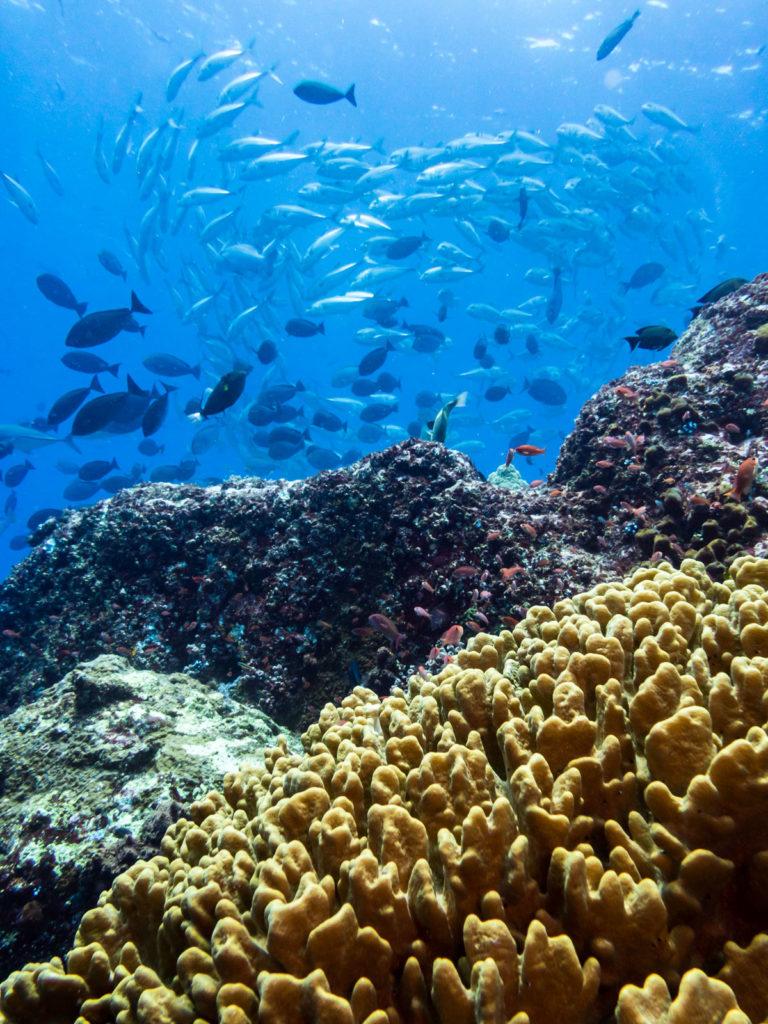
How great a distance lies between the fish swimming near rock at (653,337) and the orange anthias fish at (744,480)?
2.93 m

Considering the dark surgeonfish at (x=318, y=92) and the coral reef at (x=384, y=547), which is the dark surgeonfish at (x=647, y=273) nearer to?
the dark surgeonfish at (x=318, y=92)

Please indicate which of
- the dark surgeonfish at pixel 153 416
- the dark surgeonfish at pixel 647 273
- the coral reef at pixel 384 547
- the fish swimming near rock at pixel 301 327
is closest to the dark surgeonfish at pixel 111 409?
the dark surgeonfish at pixel 153 416

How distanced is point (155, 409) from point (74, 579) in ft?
13.7

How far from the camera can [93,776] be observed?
3.24 metres

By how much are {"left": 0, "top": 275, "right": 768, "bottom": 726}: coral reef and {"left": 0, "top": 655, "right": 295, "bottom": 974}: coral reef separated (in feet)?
2.52

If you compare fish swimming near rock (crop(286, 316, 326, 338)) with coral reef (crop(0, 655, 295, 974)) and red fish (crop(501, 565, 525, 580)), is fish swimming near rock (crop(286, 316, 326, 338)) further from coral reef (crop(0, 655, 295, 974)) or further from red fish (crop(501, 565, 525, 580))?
coral reef (crop(0, 655, 295, 974))

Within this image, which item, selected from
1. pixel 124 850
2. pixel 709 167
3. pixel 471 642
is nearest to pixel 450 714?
pixel 471 642

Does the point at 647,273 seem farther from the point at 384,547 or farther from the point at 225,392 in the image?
the point at 384,547

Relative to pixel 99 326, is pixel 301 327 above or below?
above

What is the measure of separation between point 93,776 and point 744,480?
463 centimetres

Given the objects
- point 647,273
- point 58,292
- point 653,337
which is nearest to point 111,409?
point 58,292

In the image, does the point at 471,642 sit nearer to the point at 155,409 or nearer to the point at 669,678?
the point at 669,678

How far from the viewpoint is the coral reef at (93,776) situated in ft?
9.13

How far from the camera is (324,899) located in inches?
56.6
